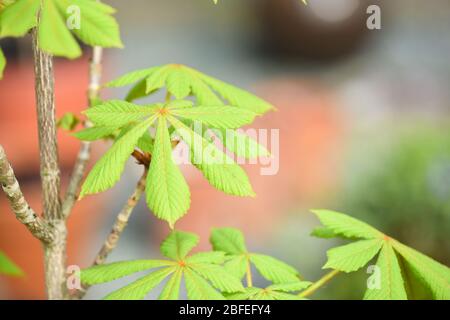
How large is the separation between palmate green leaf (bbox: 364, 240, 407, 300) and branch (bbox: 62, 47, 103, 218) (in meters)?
0.41

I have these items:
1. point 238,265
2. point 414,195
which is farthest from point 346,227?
point 414,195

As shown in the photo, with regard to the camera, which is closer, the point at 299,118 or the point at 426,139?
the point at 426,139

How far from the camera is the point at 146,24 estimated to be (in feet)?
6.21

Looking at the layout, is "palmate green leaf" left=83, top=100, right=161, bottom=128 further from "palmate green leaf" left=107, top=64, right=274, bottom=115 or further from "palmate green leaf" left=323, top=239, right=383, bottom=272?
"palmate green leaf" left=323, top=239, right=383, bottom=272

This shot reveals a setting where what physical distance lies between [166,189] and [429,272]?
0.35m

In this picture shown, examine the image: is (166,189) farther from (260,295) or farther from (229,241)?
(229,241)

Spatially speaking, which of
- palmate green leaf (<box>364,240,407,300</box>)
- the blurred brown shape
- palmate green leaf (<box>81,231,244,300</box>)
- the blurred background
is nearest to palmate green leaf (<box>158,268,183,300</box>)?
palmate green leaf (<box>81,231,244,300</box>)

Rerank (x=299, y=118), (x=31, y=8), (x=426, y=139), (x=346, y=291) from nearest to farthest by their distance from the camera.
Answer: (x=31, y=8), (x=346, y=291), (x=426, y=139), (x=299, y=118)

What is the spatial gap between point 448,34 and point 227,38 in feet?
2.49

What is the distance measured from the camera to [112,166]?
0.60m

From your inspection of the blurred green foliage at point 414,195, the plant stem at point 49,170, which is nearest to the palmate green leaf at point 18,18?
the plant stem at point 49,170

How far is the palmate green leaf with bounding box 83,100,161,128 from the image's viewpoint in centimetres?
63

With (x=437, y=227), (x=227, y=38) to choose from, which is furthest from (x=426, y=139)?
(x=227, y=38)
